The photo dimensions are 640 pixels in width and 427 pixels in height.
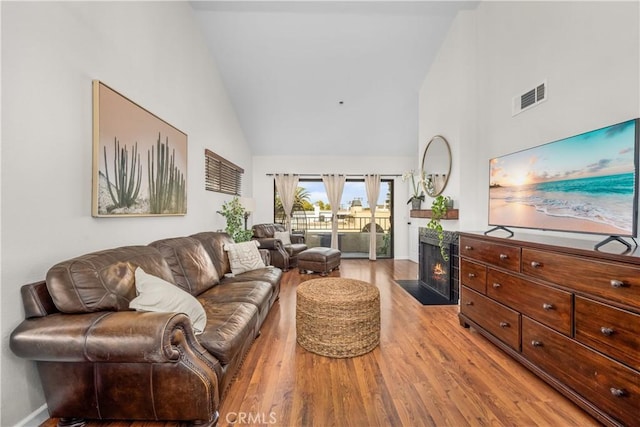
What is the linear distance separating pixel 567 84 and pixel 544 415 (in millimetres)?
2384

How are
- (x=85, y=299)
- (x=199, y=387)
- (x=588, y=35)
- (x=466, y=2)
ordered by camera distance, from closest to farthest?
(x=199, y=387)
(x=85, y=299)
(x=588, y=35)
(x=466, y=2)

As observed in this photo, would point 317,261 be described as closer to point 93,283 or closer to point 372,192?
point 372,192

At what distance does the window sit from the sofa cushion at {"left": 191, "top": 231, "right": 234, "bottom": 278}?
3.30ft

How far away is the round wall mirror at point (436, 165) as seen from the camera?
12.0 feet

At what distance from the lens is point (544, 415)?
152cm

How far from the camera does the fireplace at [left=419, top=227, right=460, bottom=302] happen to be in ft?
11.3

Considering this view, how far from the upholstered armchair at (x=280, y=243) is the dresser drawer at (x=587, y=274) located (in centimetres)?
385

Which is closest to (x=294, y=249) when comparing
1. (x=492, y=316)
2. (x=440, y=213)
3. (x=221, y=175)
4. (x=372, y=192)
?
(x=221, y=175)

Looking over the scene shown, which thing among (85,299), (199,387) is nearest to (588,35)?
(199,387)

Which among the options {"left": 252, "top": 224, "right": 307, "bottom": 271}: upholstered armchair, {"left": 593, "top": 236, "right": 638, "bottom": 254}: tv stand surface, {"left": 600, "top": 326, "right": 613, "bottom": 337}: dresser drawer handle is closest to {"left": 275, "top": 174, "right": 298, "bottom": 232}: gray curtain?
{"left": 252, "top": 224, "right": 307, "bottom": 271}: upholstered armchair

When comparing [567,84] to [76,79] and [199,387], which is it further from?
[76,79]

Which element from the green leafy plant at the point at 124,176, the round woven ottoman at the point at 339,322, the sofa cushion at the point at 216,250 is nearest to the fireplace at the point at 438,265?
the round woven ottoman at the point at 339,322

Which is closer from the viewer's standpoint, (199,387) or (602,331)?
(199,387)

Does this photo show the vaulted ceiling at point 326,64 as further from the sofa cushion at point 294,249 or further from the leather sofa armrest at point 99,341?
the leather sofa armrest at point 99,341
